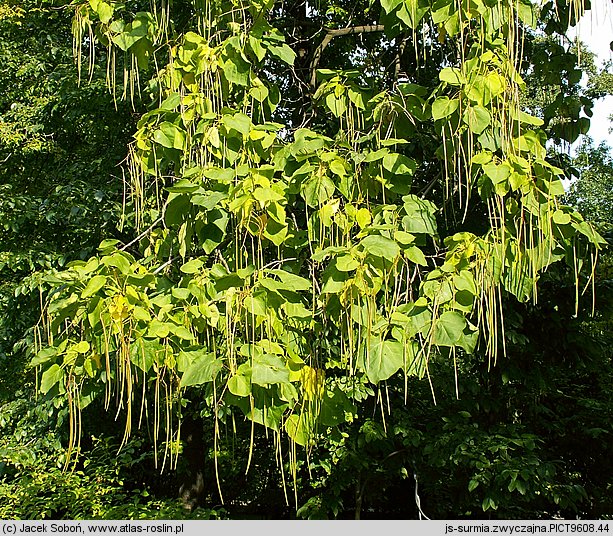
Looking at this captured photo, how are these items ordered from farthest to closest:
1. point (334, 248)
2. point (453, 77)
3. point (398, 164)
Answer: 1. point (398, 164)
2. point (453, 77)
3. point (334, 248)

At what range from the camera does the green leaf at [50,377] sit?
1.59 metres

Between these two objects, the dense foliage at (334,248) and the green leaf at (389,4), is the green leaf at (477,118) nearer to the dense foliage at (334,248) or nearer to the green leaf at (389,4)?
the dense foliage at (334,248)

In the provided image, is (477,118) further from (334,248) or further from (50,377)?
(50,377)

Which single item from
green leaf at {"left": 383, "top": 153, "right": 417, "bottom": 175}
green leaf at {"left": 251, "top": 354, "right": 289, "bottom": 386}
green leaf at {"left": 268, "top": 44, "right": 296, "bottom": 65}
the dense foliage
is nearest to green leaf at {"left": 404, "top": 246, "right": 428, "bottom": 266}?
the dense foliage

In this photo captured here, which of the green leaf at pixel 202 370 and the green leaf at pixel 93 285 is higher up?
the green leaf at pixel 93 285

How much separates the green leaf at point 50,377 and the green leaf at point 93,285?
21 centimetres

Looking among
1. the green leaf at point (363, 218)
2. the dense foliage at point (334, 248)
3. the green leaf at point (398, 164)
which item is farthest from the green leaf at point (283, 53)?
the green leaf at point (363, 218)

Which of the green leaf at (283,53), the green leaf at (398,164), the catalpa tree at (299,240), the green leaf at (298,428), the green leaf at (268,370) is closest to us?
the green leaf at (268,370)

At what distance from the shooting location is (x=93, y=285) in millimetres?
1522

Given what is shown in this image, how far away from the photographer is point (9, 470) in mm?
4348

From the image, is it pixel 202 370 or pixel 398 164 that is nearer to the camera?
pixel 202 370

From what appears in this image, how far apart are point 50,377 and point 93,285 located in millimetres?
248

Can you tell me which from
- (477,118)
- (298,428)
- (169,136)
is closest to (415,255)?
(477,118)

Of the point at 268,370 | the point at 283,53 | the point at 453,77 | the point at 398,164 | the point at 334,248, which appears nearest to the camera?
the point at 268,370
